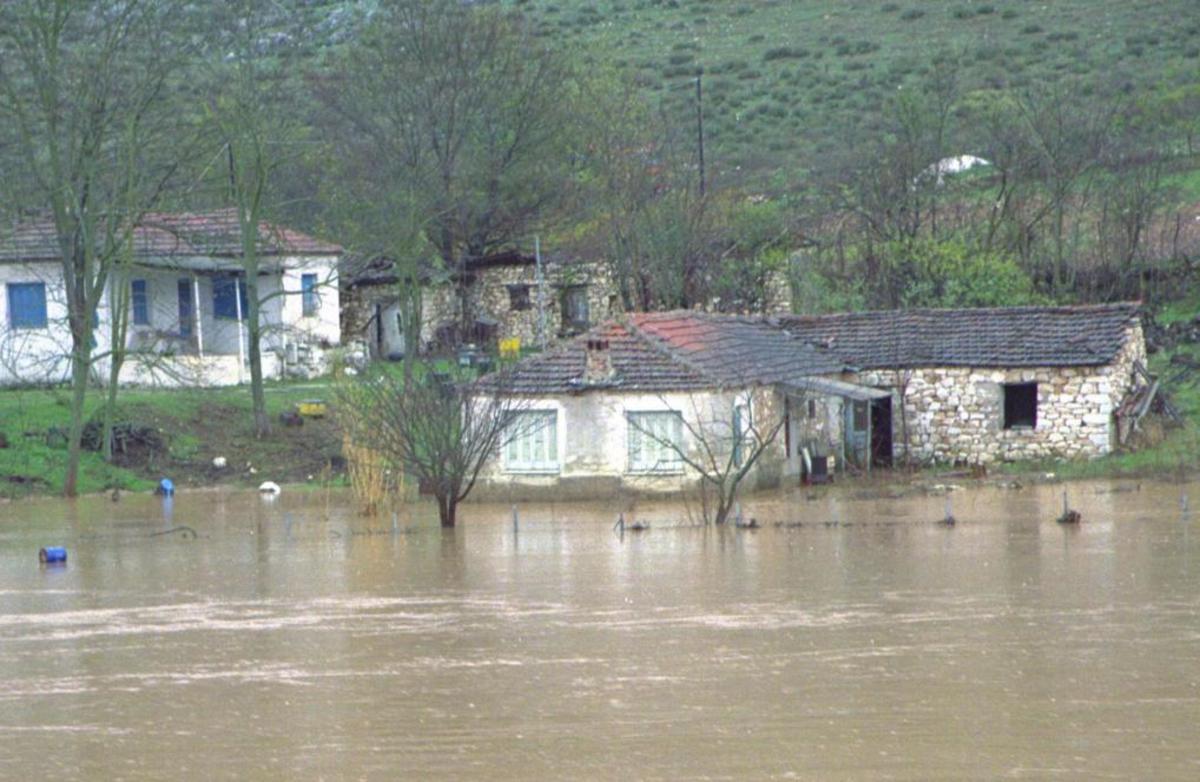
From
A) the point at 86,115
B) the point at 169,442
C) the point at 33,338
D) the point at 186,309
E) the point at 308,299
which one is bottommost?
the point at 169,442

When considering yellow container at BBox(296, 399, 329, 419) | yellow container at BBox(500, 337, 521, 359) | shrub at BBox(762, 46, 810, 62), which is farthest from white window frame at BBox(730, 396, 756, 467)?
shrub at BBox(762, 46, 810, 62)

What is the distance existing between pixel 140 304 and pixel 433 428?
20.7 metres

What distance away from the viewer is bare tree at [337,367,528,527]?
94.0 ft

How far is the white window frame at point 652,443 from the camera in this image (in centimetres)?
3272

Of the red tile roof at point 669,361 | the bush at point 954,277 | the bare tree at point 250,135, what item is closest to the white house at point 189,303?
the bare tree at point 250,135

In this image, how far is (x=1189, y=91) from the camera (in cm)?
5788

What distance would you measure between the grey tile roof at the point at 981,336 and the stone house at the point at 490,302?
1354 cm

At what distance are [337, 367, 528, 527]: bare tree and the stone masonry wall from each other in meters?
9.88

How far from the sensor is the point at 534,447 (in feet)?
110

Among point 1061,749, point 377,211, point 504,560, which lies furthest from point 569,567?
point 377,211

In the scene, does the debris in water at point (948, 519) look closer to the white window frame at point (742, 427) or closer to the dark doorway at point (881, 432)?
the white window frame at point (742, 427)

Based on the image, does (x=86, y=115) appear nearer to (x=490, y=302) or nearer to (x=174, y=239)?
(x=174, y=239)

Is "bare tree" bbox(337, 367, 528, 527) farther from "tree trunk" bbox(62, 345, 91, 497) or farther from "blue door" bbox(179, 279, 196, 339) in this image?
"blue door" bbox(179, 279, 196, 339)

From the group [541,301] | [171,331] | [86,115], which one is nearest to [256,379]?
[86,115]
